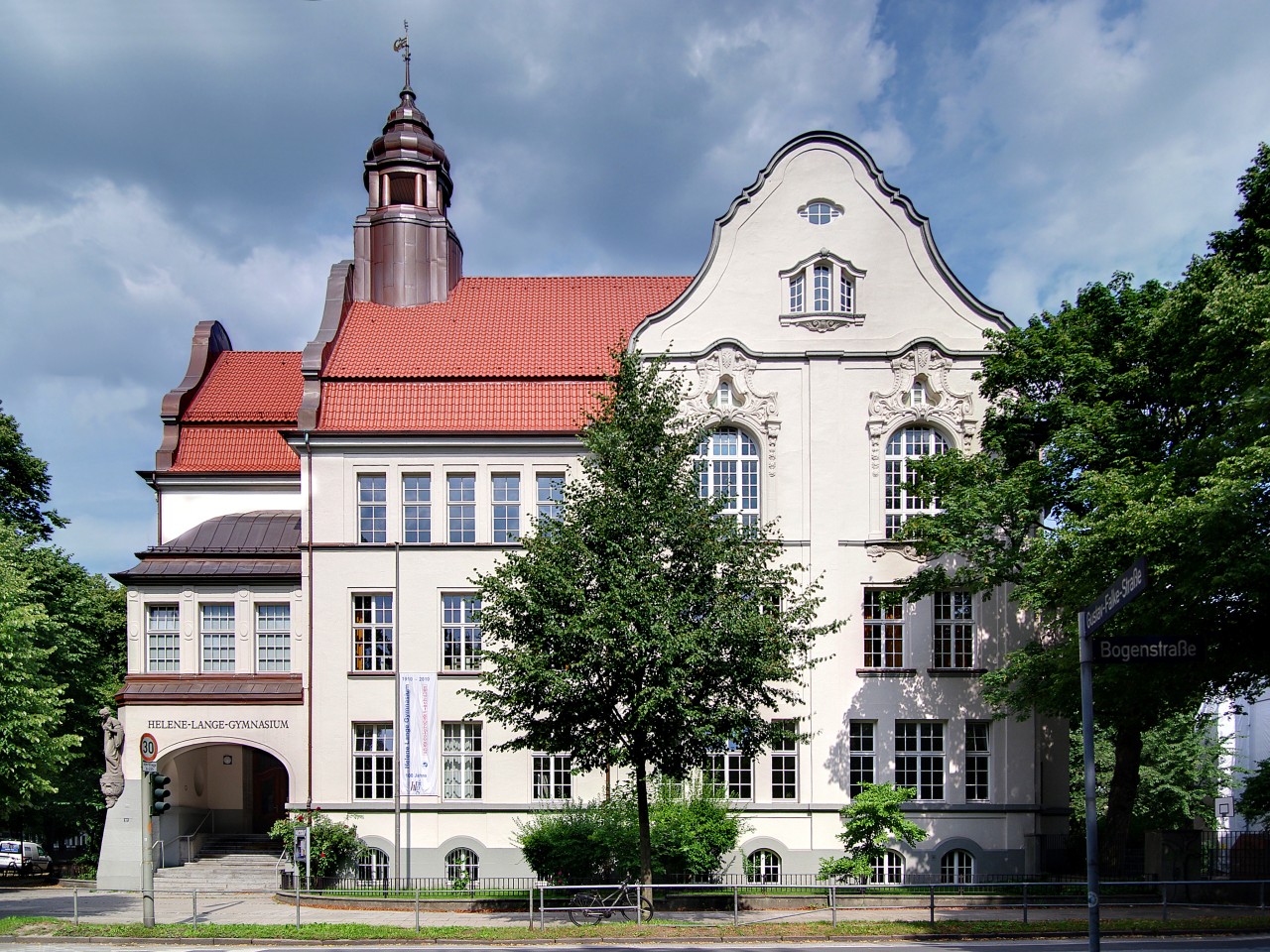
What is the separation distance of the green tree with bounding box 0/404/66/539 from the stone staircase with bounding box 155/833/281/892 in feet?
45.6

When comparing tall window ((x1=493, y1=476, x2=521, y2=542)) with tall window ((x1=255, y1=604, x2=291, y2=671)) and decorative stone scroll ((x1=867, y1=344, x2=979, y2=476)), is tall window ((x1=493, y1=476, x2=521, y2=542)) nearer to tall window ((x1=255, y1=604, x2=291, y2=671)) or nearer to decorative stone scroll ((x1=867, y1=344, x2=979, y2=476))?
tall window ((x1=255, y1=604, x2=291, y2=671))

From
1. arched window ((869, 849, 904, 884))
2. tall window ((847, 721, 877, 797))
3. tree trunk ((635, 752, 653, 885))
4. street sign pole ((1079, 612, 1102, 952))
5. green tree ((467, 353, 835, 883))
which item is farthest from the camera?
tall window ((847, 721, 877, 797))

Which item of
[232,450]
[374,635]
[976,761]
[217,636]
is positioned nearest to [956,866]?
[976,761]

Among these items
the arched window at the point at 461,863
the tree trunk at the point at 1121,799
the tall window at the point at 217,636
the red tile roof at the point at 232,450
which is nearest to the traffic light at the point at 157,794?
the arched window at the point at 461,863

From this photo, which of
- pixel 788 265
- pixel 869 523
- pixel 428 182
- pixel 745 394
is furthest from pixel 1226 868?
pixel 428 182

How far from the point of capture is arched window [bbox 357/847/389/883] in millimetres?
28859

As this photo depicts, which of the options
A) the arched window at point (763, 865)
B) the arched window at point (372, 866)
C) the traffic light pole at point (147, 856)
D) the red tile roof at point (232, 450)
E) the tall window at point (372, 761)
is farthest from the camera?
the red tile roof at point (232, 450)

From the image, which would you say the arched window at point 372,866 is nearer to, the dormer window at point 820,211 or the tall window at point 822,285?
the tall window at point 822,285

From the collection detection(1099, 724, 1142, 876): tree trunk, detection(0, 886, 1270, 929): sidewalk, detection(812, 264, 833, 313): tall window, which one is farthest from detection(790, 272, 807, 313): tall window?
detection(0, 886, 1270, 929): sidewalk

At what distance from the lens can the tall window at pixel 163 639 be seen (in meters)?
30.8

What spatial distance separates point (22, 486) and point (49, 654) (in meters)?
15.6

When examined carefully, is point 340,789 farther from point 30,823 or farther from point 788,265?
point 788,265

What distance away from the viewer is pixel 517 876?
28.8 meters

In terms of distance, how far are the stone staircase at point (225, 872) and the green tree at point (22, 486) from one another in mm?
13890
